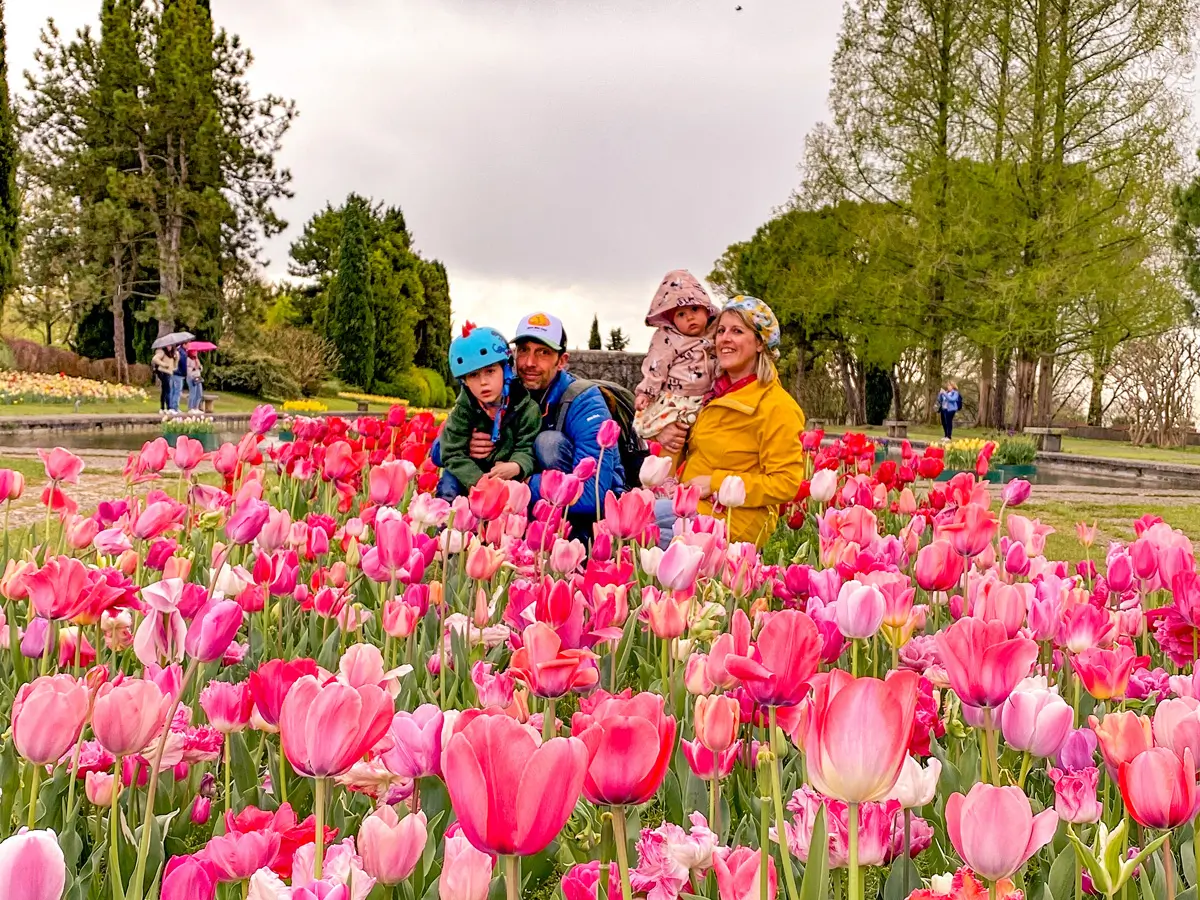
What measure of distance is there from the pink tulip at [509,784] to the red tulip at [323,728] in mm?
193

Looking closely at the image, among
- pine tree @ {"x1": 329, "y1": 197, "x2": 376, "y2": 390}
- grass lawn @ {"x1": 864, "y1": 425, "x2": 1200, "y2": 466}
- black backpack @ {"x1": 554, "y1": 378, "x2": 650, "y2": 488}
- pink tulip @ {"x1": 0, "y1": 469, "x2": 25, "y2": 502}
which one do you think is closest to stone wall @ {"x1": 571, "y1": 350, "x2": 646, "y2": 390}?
grass lawn @ {"x1": 864, "y1": 425, "x2": 1200, "y2": 466}

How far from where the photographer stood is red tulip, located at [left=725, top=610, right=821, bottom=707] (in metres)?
0.96

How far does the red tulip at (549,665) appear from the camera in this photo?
1.03 meters

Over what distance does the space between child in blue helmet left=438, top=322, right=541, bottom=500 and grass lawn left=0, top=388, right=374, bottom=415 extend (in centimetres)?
1482

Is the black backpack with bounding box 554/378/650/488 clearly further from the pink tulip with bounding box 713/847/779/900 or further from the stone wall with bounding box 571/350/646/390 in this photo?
the stone wall with bounding box 571/350/646/390

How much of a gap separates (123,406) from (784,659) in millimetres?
21922

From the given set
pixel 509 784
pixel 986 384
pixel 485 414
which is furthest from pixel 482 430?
pixel 986 384

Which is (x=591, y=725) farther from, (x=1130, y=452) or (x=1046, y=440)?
(x=1130, y=452)

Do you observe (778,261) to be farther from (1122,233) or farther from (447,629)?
(447,629)

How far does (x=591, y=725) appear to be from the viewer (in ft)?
2.60

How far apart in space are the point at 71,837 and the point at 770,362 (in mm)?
3451

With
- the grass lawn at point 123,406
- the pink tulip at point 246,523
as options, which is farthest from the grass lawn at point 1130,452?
the grass lawn at point 123,406

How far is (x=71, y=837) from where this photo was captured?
49.4 inches

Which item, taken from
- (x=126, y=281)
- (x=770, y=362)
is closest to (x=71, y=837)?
(x=770, y=362)
